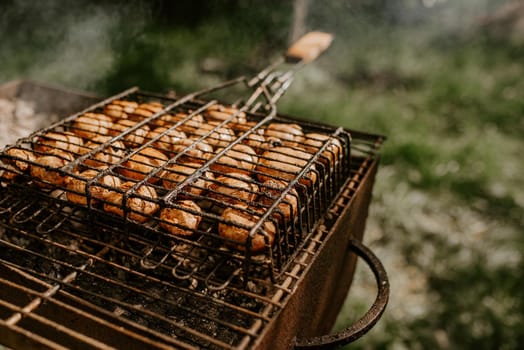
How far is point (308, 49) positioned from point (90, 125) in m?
1.97

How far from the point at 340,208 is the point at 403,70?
6970 millimetres

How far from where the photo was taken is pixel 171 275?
237 cm

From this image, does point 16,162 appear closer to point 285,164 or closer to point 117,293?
point 117,293

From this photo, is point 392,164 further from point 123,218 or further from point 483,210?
point 123,218

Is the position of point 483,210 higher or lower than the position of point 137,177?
lower

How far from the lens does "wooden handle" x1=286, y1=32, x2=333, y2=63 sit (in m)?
3.83

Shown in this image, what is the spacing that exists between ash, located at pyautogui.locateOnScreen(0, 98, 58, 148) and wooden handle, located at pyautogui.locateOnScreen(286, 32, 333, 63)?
6.82ft

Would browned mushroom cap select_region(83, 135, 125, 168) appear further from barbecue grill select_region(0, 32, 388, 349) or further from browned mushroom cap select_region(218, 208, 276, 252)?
browned mushroom cap select_region(218, 208, 276, 252)

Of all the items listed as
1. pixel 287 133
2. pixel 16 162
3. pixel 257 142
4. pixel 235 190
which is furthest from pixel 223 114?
pixel 16 162

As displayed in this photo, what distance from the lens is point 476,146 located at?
6539 mm

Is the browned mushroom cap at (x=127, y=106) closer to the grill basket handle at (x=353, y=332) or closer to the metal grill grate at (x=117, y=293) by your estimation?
the metal grill grate at (x=117, y=293)

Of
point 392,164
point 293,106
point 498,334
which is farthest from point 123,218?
point 293,106

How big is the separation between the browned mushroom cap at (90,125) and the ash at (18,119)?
2.85 ft

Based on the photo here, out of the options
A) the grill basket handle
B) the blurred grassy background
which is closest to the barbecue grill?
the grill basket handle
